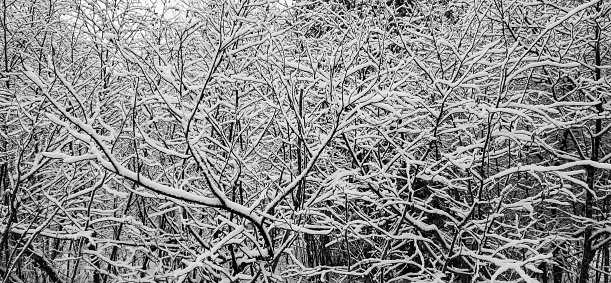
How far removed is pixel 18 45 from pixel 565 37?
25.0 feet

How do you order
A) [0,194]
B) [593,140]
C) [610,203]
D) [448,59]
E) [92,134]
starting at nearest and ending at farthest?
1. [92,134]
2. [0,194]
3. [593,140]
4. [448,59]
5. [610,203]

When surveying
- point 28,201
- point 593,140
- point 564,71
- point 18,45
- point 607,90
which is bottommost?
point 28,201

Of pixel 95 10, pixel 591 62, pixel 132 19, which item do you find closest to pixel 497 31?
pixel 591 62

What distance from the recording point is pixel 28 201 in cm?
586

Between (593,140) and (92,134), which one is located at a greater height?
(593,140)

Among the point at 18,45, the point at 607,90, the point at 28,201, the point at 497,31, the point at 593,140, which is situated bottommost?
the point at 28,201

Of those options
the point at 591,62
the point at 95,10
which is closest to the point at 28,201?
the point at 95,10

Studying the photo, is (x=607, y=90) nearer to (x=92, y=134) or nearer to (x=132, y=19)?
(x=92, y=134)

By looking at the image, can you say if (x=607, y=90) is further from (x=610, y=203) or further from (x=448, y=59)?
(x=610, y=203)

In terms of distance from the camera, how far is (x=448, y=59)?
19.7 ft

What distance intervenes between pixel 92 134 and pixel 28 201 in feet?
14.3

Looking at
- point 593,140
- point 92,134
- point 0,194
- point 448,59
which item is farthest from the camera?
point 448,59

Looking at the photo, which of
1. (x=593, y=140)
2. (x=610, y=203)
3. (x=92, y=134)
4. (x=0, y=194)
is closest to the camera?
(x=92, y=134)

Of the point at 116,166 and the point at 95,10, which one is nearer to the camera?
the point at 116,166
